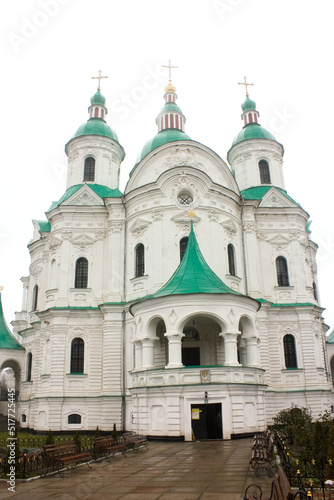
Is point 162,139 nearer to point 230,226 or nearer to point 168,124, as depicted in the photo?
point 168,124

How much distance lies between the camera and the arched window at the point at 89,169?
35156mm

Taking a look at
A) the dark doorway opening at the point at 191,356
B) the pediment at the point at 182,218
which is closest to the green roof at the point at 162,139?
the pediment at the point at 182,218

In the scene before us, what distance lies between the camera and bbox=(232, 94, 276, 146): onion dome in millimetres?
37438

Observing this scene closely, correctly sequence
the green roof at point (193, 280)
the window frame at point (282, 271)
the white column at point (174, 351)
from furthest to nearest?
the window frame at point (282, 271), the green roof at point (193, 280), the white column at point (174, 351)

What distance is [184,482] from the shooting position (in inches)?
429

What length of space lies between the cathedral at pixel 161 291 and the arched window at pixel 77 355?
0.07m

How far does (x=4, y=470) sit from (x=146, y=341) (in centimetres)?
1083

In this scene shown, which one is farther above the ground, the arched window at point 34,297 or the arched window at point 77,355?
the arched window at point 34,297

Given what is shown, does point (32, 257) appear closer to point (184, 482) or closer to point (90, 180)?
point (90, 180)

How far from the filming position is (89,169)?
116 ft

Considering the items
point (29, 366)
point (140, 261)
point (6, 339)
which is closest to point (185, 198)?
point (140, 261)

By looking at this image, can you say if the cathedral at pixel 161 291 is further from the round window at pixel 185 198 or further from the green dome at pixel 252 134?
the green dome at pixel 252 134

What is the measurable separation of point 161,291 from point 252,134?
20015 millimetres

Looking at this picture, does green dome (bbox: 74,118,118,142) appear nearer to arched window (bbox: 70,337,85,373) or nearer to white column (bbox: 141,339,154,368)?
arched window (bbox: 70,337,85,373)
